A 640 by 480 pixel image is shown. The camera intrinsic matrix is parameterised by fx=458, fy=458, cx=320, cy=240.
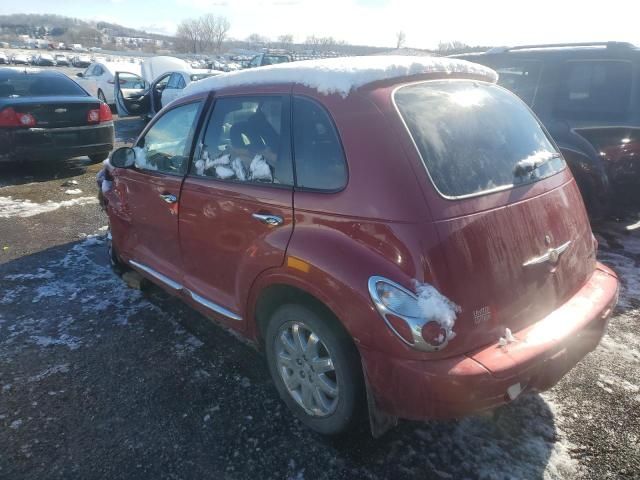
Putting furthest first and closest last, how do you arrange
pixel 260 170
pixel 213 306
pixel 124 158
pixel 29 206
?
pixel 29 206 < pixel 124 158 < pixel 213 306 < pixel 260 170

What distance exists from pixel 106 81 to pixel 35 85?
378 inches

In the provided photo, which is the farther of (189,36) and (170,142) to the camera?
(189,36)

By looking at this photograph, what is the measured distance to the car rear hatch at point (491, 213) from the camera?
1.89m

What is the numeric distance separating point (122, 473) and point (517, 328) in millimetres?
1976

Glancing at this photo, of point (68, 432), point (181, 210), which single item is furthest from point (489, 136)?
point (68, 432)

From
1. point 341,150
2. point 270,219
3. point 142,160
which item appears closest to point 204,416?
point 270,219

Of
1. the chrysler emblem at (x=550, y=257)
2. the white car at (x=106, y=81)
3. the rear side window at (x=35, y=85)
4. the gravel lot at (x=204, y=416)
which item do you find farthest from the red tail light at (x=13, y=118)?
the white car at (x=106, y=81)

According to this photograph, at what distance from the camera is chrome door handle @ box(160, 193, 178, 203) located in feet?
9.91

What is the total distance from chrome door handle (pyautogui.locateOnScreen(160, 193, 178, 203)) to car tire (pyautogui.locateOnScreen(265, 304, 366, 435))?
1.12m

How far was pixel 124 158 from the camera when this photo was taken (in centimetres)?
353

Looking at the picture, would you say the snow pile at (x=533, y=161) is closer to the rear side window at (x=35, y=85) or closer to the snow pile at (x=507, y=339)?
the snow pile at (x=507, y=339)

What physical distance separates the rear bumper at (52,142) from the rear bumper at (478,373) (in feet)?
23.0

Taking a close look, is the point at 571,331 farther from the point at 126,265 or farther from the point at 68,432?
the point at 126,265

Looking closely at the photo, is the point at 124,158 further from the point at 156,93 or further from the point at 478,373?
the point at 156,93
